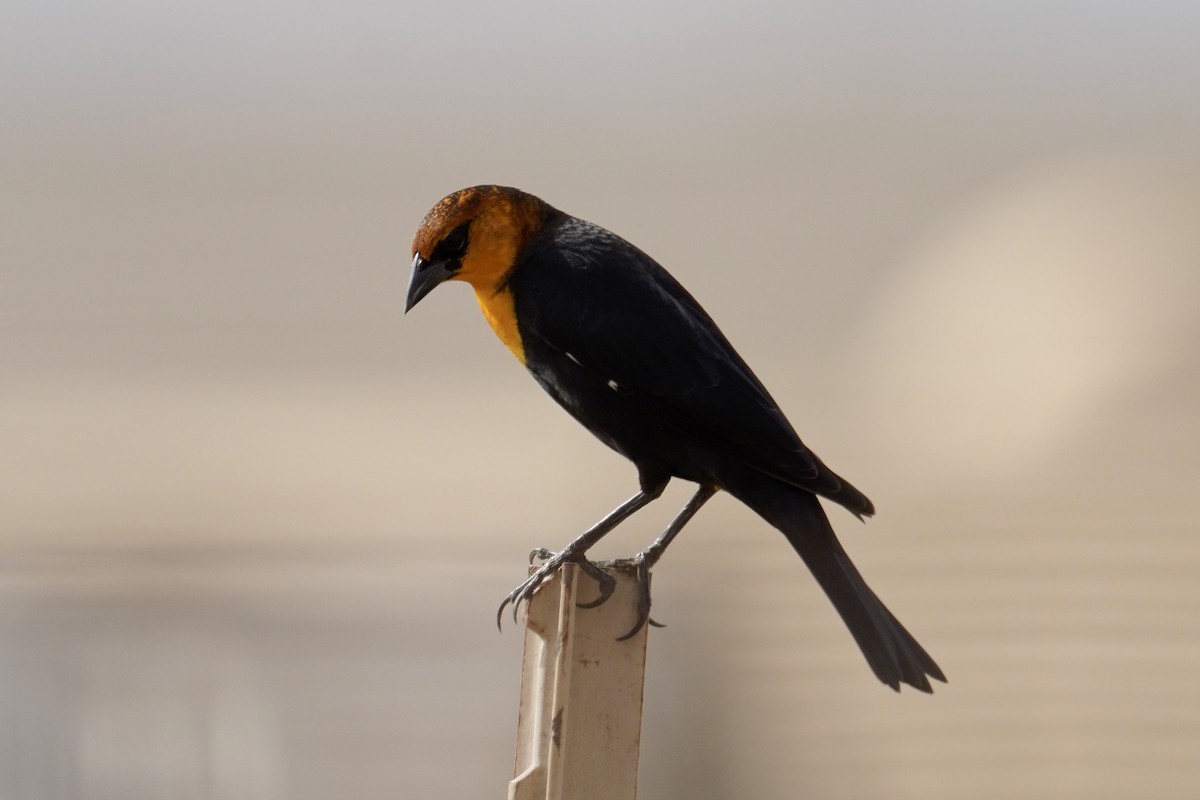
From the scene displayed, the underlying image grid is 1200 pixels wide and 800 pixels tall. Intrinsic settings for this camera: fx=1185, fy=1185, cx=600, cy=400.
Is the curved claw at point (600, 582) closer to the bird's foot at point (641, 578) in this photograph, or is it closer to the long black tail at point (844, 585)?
the bird's foot at point (641, 578)

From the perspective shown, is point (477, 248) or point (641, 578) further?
point (477, 248)

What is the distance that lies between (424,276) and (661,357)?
0.40 metres

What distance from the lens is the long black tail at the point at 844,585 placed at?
5.23 ft

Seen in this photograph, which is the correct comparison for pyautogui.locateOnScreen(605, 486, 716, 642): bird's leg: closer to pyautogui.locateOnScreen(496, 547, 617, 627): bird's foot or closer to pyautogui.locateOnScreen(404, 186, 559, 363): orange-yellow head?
pyautogui.locateOnScreen(496, 547, 617, 627): bird's foot

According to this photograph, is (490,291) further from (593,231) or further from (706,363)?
(706,363)

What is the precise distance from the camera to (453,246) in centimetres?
189

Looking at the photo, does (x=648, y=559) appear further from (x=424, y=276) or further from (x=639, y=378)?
(x=424, y=276)

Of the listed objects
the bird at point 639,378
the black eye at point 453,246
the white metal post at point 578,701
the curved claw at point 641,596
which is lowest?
the white metal post at point 578,701

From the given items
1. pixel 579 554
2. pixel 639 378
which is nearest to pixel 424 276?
pixel 639 378

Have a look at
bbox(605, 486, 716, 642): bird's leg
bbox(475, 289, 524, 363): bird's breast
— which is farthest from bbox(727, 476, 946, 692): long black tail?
bbox(475, 289, 524, 363): bird's breast

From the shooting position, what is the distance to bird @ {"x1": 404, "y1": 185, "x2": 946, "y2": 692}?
174 centimetres

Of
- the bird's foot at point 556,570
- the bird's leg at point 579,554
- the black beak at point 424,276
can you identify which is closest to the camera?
the bird's foot at point 556,570

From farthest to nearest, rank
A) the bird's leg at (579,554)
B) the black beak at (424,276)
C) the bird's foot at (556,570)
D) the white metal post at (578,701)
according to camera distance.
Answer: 1. the black beak at (424,276)
2. the bird's leg at (579,554)
3. the bird's foot at (556,570)
4. the white metal post at (578,701)

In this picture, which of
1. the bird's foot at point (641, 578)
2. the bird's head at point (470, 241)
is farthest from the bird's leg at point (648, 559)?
the bird's head at point (470, 241)
